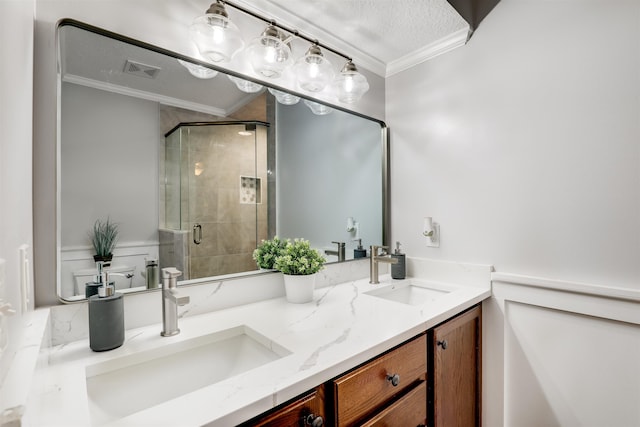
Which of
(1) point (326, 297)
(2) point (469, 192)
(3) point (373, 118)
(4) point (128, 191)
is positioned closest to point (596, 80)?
(2) point (469, 192)

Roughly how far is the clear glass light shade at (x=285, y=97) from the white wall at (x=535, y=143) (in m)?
0.70

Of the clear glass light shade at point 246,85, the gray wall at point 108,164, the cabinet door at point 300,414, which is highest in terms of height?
the clear glass light shade at point 246,85

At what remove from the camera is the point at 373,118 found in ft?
5.89

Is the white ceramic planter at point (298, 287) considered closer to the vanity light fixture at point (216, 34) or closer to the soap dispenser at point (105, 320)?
the soap dispenser at point (105, 320)

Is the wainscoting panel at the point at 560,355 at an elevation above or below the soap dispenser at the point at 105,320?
below

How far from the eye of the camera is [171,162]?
42.0 inches

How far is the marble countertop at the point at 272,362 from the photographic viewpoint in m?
0.58

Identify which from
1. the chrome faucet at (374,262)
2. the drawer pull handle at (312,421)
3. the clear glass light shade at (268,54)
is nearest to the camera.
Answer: the drawer pull handle at (312,421)

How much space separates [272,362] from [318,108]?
1214 mm

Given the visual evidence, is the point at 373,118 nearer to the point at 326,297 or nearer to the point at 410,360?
the point at 326,297

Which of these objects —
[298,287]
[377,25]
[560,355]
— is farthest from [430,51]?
[560,355]

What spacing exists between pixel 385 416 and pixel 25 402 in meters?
0.83

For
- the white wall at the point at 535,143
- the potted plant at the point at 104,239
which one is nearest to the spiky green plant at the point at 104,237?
the potted plant at the point at 104,239

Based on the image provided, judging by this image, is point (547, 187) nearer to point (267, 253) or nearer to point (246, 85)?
point (267, 253)
